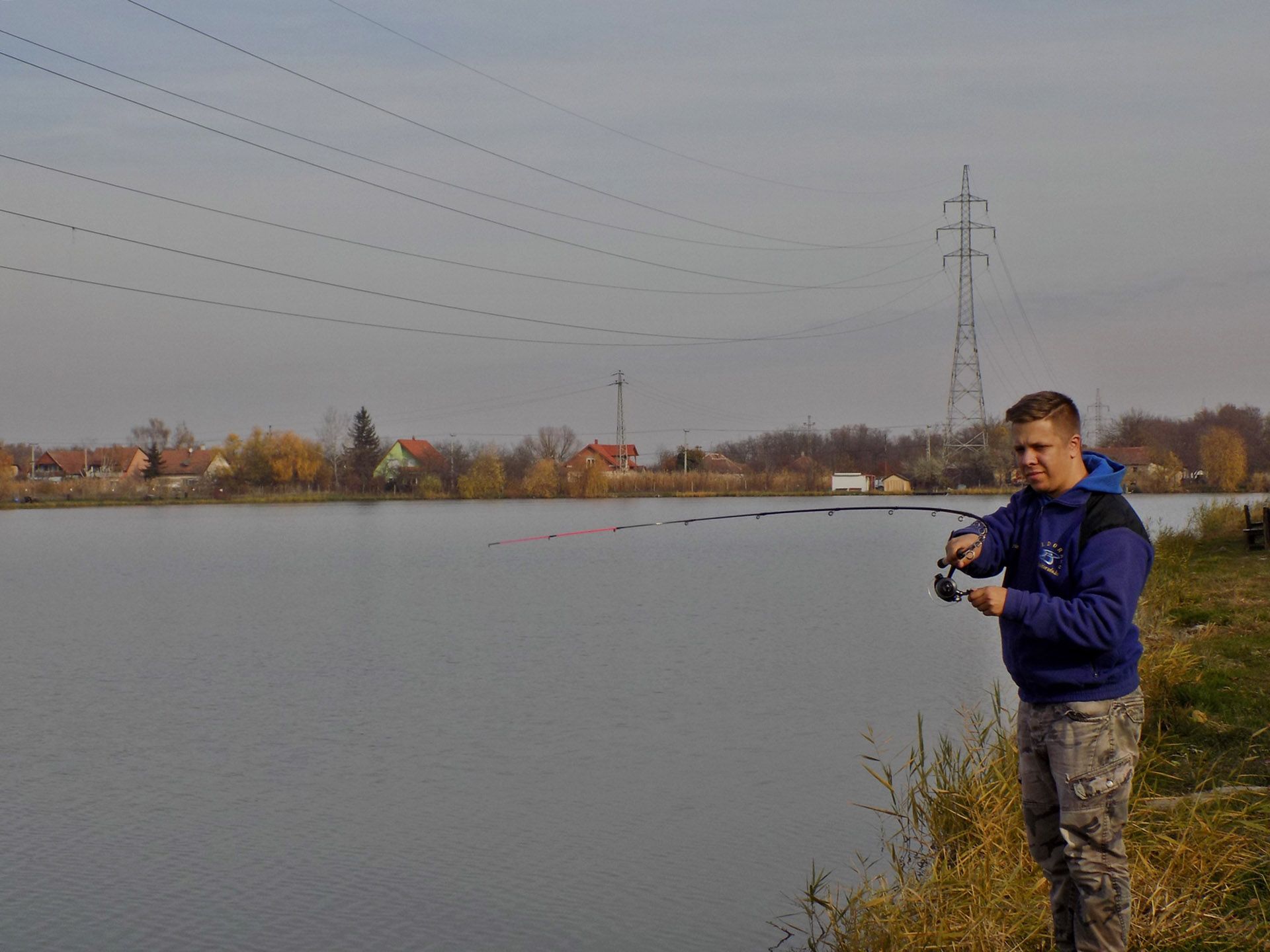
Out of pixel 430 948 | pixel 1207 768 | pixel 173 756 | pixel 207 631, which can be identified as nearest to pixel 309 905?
pixel 430 948

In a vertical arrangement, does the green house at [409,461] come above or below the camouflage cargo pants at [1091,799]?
above

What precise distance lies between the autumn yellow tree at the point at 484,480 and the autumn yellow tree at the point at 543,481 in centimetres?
299

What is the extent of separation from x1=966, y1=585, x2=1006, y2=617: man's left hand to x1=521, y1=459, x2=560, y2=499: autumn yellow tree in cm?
7457

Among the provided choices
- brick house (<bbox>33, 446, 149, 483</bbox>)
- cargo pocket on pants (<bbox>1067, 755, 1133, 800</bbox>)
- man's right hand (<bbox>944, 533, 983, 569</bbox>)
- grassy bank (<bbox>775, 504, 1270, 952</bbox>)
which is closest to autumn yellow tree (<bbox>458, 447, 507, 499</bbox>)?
brick house (<bbox>33, 446, 149, 483</bbox>)

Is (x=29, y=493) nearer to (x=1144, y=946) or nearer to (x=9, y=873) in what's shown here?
(x=9, y=873)

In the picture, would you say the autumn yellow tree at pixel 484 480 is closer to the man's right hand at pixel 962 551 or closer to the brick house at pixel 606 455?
the brick house at pixel 606 455

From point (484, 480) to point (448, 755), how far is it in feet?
239

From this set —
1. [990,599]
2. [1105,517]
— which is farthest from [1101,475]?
[990,599]

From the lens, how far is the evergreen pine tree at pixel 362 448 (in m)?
94.2

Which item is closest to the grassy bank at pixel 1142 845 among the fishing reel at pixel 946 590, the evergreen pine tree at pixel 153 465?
the fishing reel at pixel 946 590

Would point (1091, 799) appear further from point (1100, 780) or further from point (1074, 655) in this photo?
point (1074, 655)

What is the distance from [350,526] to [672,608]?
108ft

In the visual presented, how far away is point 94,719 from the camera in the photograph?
40.8 feet

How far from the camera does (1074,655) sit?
12.6 ft
